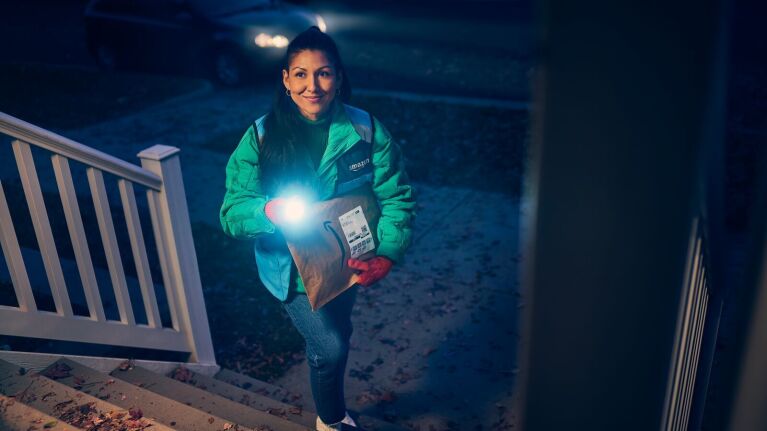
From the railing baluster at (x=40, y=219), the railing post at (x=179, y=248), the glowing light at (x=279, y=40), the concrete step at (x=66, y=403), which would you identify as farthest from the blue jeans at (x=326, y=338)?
the glowing light at (x=279, y=40)

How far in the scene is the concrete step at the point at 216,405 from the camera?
11.5 ft

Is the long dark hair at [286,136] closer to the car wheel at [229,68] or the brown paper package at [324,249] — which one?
the brown paper package at [324,249]

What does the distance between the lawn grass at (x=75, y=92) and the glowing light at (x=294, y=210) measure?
329 inches

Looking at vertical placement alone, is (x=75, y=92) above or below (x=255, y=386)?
above

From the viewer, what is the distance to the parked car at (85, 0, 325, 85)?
→ 38.4 ft

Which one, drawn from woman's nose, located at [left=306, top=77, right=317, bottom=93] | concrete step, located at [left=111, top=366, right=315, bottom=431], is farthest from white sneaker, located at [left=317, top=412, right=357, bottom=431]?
woman's nose, located at [left=306, top=77, right=317, bottom=93]

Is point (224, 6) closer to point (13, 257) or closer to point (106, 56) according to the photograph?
point (106, 56)

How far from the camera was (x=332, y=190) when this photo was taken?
10.1 feet

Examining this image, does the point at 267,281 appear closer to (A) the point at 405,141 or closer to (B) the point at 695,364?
(B) the point at 695,364

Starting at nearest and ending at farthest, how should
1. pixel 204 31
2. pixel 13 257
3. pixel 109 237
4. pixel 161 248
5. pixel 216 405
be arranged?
pixel 13 257, pixel 109 237, pixel 216 405, pixel 161 248, pixel 204 31

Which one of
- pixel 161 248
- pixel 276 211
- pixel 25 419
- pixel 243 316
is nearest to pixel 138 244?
pixel 161 248

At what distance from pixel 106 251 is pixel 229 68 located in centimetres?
897

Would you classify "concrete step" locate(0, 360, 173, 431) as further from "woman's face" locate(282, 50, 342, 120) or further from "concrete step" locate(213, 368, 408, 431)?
"woman's face" locate(282, 50, 342, 120)

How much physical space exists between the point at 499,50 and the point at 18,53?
1123cm
